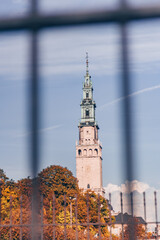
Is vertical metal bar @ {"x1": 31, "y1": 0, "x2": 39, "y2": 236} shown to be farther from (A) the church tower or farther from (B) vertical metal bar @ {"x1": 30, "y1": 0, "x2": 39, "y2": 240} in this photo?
(A) the church tower

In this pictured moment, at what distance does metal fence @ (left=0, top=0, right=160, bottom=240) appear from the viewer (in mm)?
1870

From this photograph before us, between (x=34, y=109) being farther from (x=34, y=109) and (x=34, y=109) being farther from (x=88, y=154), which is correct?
(x=88, y=154)

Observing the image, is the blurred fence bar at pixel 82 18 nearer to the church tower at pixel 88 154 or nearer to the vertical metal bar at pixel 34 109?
the vertical metal bar at pixel 34 109

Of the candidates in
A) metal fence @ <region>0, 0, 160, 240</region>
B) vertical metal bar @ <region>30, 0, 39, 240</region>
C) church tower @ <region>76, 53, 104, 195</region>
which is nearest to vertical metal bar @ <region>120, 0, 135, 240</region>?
metal fence @ <region>0, 0, 160, 240</region>

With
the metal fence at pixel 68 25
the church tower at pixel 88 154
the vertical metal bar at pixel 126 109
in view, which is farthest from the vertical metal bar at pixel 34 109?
the church tower at pixel 88 154

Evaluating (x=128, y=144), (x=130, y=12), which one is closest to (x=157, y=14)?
(x=130, y=12)

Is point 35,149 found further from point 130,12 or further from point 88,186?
point 88,186

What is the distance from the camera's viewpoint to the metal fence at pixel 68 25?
187 centimetres

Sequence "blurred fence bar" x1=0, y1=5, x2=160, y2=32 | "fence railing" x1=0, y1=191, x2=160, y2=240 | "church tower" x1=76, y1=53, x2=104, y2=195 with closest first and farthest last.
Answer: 1. "blurred fence bar" x1=0, y1=5, x2=160, y2=32
2. "fence railing" x1=0, y1=191, x2=160, y2=240
3. "church tower" x1=76, y1=53, x2=104, y2=195

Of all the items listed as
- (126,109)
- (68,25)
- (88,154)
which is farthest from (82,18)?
(88,154)

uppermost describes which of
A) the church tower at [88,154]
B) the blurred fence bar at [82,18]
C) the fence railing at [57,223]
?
the church tower at [88,154]

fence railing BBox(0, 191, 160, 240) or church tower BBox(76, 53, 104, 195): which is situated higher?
church tower BBox(76, 53, 104, 195)

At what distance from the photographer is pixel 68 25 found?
192 cm

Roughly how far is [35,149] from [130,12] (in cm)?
74
